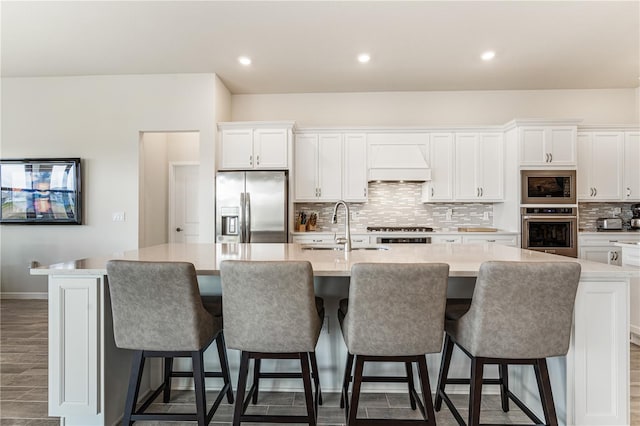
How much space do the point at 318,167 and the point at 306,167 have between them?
16 centimetres

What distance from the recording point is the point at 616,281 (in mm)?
1647

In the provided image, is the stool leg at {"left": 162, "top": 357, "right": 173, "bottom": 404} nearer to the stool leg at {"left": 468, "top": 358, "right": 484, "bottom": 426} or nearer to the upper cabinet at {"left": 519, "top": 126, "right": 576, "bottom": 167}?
the stool leg at {"left": 468, "top": 358, "right": 484, "bottom": 426}

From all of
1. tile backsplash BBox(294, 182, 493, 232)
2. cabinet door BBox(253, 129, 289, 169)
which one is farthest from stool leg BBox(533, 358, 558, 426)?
cabinet door BBox(253, 129, 289, 169)

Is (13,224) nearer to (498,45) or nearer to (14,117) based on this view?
(14,117)

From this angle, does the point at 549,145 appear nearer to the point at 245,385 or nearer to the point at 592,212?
the point at 592,212

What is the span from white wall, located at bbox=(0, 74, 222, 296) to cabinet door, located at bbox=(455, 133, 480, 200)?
3219 millimetres

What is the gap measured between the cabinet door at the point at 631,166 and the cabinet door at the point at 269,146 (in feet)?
14.4

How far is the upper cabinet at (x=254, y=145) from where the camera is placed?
14.5 feet

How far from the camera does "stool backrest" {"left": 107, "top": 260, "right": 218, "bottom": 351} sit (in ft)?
4.88

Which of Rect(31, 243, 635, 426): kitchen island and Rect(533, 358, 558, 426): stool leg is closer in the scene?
Rect(533, 358, 558, 426): stool leg

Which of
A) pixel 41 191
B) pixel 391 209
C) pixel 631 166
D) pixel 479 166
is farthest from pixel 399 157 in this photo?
pixel 41 191

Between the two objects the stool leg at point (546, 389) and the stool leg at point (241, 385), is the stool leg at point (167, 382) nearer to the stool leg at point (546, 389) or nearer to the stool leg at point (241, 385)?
the stool leg at point (241, 385)

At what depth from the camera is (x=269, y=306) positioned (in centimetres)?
147

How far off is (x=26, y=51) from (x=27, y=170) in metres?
1.52
